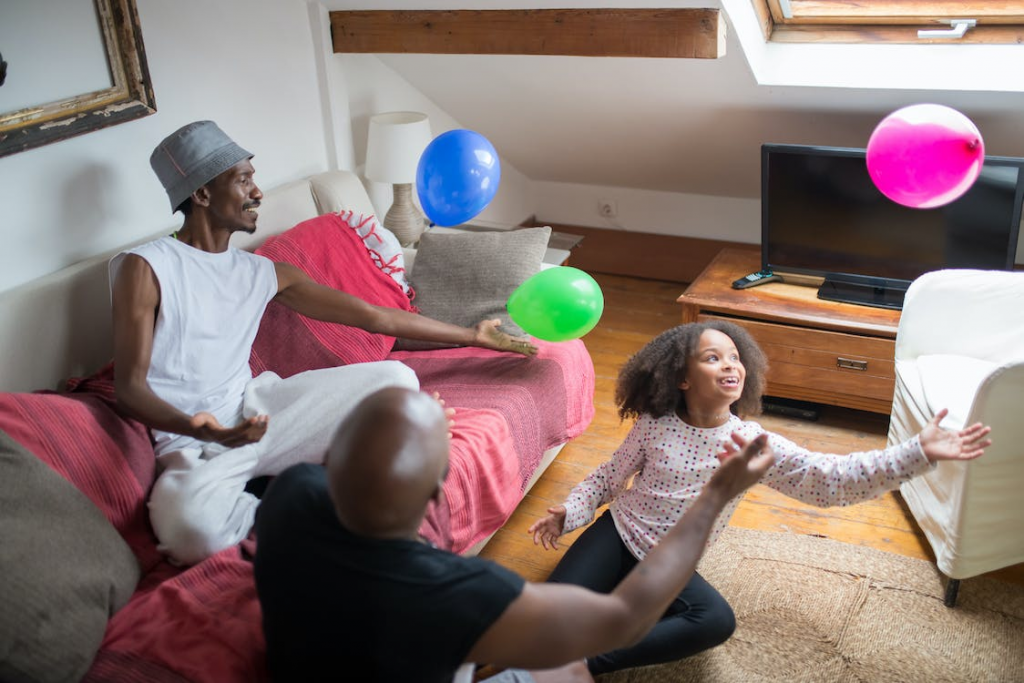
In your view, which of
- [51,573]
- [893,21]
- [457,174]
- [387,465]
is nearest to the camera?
[387,465]

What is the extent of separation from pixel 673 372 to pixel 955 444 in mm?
556

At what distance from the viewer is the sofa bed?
1.47 metres

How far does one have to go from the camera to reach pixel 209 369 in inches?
78.4

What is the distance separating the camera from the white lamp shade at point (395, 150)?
3004 mm

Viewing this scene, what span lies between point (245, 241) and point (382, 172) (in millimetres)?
640

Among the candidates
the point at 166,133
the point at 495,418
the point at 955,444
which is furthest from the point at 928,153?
the point at 166,133

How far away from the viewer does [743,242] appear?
4.05 m

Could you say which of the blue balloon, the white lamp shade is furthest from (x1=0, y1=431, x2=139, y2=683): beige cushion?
the white lamp shade

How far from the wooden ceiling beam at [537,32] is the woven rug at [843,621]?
1456 mm

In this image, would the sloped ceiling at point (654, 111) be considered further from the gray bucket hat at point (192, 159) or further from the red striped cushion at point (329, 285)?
the gray bucket hat at point (192, 159)

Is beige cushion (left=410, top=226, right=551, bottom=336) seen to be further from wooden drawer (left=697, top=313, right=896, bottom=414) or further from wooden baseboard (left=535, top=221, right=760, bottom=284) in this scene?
wooden baseboard (left=535, top=221, right=760, bottom=284)

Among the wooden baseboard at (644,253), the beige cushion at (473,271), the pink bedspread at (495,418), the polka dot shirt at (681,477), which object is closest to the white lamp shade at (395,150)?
the beige cushion at (473,271)

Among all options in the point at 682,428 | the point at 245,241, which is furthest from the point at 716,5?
the point at 245,241

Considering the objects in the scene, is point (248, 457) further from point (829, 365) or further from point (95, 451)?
point (829, 365)
